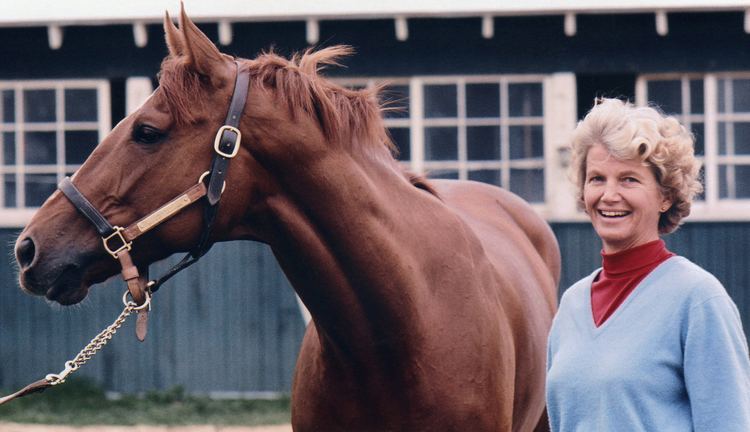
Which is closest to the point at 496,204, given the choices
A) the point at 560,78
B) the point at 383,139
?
the point at 383,139

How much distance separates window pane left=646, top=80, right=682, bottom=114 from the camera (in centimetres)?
875

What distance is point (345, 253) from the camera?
2.88 m

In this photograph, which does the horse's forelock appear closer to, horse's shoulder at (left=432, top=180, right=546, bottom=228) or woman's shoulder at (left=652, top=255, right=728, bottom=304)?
woman's shoulder at (left=652, top=255, right=728, bottom=304)

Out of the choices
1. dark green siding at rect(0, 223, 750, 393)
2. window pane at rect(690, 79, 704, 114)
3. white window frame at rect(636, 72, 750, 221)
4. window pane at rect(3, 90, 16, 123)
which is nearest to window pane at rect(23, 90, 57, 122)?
window pane at rect(3, 90, 16, 123)

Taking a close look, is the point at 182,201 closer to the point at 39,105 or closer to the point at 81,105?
the point at 81,105

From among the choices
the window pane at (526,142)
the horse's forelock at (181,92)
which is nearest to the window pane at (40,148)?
the window pane at (526,142)

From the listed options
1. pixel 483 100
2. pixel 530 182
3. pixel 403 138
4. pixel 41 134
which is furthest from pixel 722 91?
pixel 41 134

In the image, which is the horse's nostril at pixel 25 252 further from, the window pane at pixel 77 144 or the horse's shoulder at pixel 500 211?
the window pane at pixel 77 144

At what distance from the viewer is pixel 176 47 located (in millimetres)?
2902

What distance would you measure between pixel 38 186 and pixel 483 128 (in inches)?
146

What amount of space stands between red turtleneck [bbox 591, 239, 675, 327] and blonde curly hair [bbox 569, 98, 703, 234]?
0.31 feet

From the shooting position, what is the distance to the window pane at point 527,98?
28.7 feet

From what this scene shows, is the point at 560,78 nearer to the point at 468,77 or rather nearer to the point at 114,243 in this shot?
the point at 468,77

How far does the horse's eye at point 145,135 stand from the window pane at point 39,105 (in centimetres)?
649
